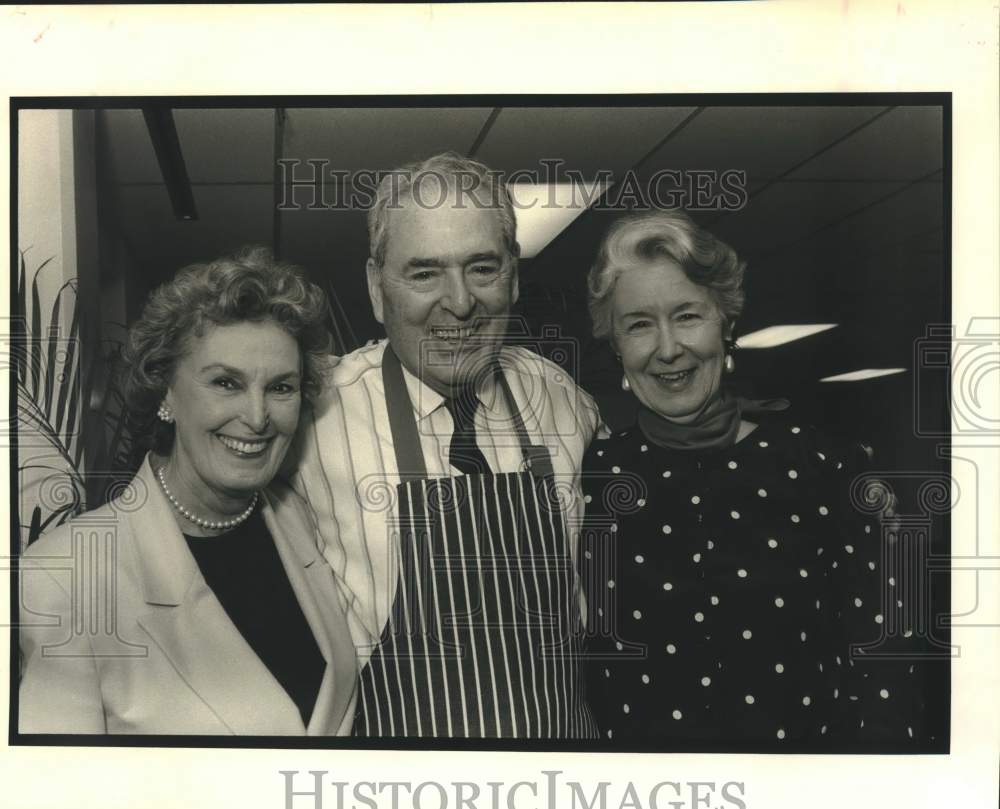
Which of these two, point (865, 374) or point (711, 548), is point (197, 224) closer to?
point (711, 548)

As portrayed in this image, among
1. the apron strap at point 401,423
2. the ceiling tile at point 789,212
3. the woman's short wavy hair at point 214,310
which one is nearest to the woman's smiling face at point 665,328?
the ceiling tile at point 789,212

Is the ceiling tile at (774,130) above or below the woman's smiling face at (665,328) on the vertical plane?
above

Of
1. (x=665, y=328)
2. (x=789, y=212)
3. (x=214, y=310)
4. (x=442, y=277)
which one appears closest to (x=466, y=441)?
(x=442, y=277)

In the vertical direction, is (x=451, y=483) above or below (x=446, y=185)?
below

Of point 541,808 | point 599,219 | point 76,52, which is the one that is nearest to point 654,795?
point 541,808

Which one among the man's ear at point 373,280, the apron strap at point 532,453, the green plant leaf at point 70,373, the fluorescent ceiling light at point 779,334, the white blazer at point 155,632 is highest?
the man's ear at point 373,280

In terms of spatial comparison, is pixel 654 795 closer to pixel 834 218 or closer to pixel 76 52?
pixel 834 218

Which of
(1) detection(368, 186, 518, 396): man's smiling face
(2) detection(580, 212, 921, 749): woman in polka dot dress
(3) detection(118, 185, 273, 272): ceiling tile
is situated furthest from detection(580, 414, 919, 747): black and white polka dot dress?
→ (3) detection(118, 185, 273, 272): ceiling tile

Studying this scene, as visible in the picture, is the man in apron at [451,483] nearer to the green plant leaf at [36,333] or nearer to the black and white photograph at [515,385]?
the black and white photograph at [515,385]

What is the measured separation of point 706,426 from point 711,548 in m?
0.24

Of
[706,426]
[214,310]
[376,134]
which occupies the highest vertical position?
[376,134]

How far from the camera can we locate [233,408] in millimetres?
1907

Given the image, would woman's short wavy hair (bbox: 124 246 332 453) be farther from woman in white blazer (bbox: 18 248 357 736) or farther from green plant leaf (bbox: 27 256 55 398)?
green plant leaf (bbox: 27 256 55 398)

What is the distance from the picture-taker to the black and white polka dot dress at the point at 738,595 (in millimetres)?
1925
